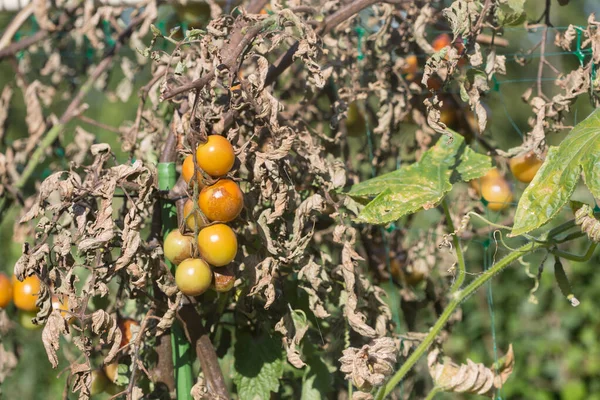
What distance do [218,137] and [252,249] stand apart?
0.24m

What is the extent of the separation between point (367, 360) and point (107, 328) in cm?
39

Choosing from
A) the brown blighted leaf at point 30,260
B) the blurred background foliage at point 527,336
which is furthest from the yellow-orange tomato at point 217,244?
the blurred background foliage at point 527,336

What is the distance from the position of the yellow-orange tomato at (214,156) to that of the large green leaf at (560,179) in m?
0.41

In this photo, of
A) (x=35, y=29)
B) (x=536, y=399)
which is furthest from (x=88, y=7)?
(x=536, y=399)

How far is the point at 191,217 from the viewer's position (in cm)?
101

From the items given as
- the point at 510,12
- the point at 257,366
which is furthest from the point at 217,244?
the point at 510,12

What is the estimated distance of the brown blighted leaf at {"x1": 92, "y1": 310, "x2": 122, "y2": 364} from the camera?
0.99m

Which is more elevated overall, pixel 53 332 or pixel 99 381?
pixel 53 332

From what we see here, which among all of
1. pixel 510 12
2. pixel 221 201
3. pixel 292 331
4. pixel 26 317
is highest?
pixel 510 12

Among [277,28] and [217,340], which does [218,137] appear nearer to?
[277,28]

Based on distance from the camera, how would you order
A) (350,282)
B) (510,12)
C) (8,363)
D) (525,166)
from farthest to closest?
(8,363) → (525,166) → (510,12) → (350,282)

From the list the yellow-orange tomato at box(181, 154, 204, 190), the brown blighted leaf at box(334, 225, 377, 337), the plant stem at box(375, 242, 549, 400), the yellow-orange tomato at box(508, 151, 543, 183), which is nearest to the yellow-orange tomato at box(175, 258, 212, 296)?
the yellow-orange tomato at box(181, 154, 204, 190)

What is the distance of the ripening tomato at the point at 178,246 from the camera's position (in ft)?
3.27

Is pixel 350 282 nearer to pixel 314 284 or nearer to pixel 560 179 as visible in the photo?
pixel 314 284
